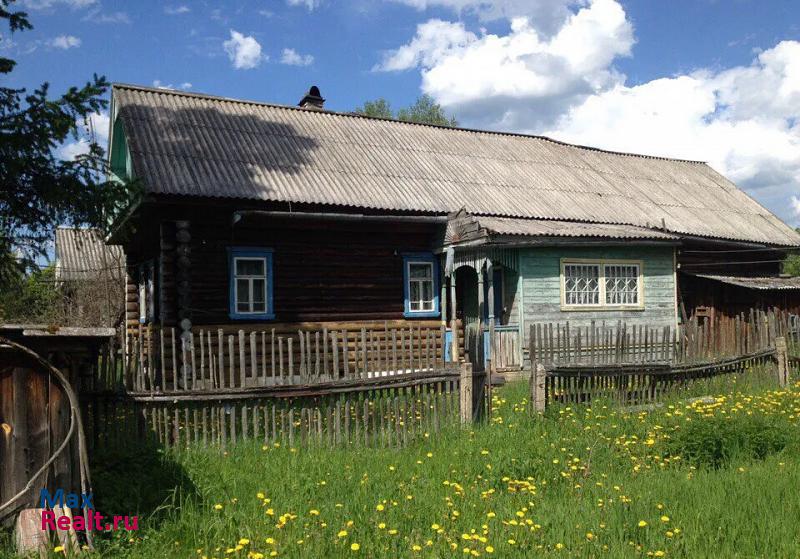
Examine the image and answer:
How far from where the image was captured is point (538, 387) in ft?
26.5

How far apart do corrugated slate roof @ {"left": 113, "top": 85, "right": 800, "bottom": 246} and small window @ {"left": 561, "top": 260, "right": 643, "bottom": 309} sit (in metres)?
1.45

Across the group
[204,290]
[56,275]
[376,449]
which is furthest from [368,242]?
[56,275]

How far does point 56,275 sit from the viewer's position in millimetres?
27781

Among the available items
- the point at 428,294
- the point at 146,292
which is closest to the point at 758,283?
the point at 428,294

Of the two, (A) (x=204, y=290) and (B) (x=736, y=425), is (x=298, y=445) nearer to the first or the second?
(B) (x=736, y=425)

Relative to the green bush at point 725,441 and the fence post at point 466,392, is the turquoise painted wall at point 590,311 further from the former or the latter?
the green bush at point 725,441

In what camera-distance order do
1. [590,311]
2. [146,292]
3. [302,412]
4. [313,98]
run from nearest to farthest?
[302,412], [590,311], [146,292], [313,98]

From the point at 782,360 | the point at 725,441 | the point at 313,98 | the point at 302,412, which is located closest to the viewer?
the point at 725,441

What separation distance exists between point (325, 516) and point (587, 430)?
362 cm

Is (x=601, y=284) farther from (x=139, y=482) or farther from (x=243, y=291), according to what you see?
(x=139, y=482)

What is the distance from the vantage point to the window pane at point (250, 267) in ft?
42.6

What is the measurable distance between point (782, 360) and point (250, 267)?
9.52m

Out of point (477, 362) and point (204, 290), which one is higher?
point (204, 290)

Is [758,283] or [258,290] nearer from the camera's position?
[258,290]
